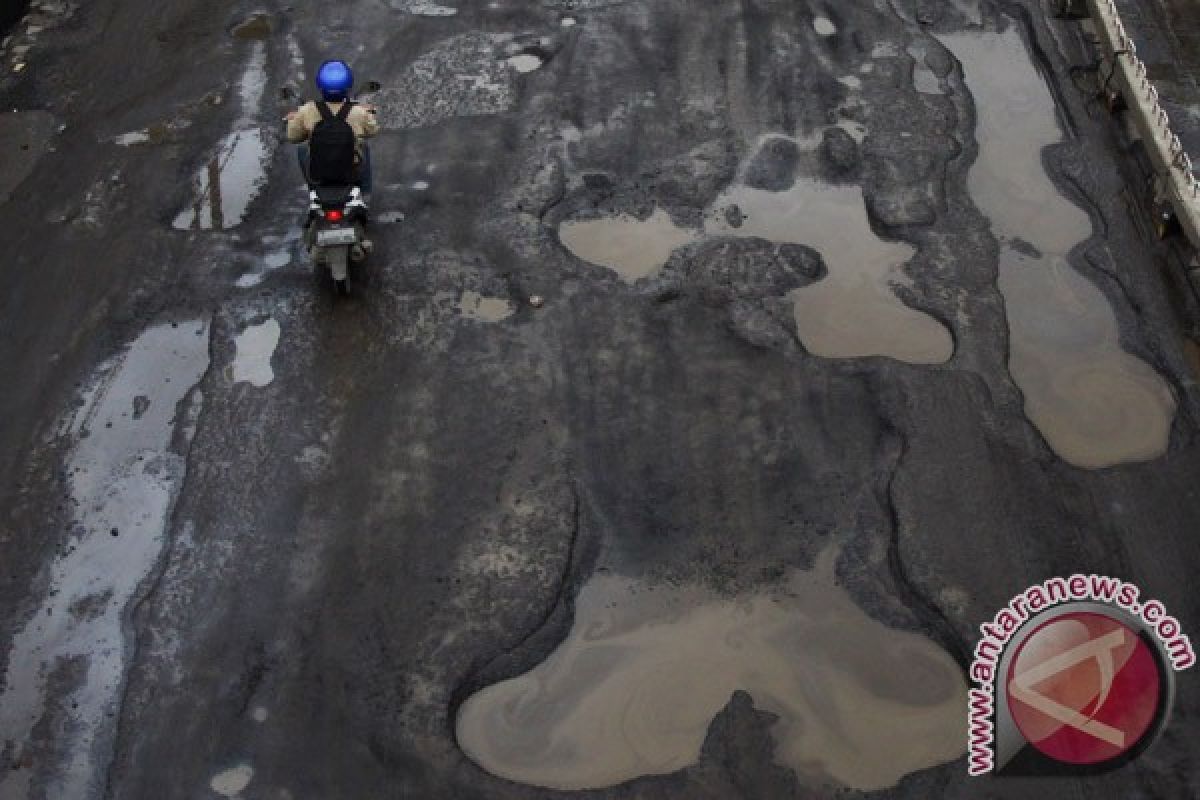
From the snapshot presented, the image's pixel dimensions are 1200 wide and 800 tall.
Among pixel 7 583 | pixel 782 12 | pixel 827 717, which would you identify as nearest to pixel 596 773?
A: pixel 827 717

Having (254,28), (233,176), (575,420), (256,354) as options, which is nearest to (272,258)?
(256,354)

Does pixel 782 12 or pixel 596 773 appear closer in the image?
pixel 596 773

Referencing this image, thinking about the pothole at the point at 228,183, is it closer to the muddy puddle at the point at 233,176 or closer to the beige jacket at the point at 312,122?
the muddy puddle at the point at 233,176

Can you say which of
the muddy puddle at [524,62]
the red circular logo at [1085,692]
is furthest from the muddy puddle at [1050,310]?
the muddy puddle at [524,62]

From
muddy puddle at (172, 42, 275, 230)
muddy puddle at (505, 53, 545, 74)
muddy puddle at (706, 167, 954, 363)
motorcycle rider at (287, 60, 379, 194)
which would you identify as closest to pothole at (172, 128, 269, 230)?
muddy puddle at (172, 42, 275, 230)

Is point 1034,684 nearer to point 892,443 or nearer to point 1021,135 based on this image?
point 892,443

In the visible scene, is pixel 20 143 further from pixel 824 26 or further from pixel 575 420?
pixel 824 26
